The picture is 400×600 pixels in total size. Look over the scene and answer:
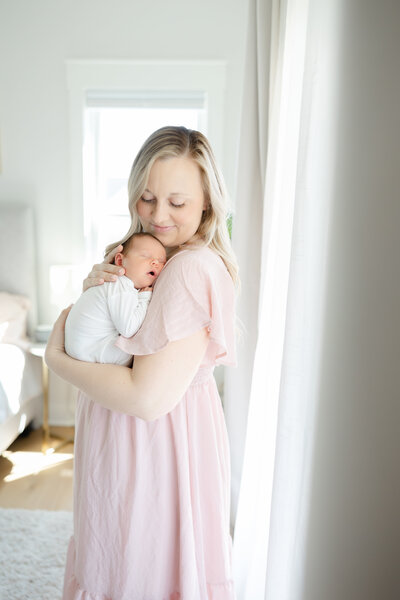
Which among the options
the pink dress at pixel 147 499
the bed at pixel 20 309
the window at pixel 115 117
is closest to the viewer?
the pink dress at pixel 147 499

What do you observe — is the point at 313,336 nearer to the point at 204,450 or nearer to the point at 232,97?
the point at 204,450

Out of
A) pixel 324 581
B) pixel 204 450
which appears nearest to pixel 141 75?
pixel 204 450

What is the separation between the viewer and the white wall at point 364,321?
20.6 inches

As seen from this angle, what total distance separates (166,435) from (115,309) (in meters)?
0.30

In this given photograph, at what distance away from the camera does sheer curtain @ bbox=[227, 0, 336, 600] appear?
773 millimetres

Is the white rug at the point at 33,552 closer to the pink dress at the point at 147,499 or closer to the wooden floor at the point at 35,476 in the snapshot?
the wooden floor at the point at 35,476

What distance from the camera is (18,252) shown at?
10.3 ft

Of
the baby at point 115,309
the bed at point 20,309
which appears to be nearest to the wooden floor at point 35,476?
the bed at point 20,309

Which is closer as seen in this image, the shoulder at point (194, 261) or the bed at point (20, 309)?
the shoulder at point (194, 261)

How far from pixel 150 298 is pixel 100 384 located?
22 cm

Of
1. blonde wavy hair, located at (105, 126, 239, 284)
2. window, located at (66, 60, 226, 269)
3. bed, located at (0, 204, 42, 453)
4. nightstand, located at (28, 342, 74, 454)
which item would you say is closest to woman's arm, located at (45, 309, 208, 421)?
blonde wavy hair, located at (105, 126, 239, 284)

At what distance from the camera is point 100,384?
0.90 m

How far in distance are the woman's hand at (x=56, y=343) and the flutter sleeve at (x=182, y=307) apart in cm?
21

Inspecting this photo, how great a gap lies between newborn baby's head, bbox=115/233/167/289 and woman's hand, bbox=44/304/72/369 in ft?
Answer: 0.76
